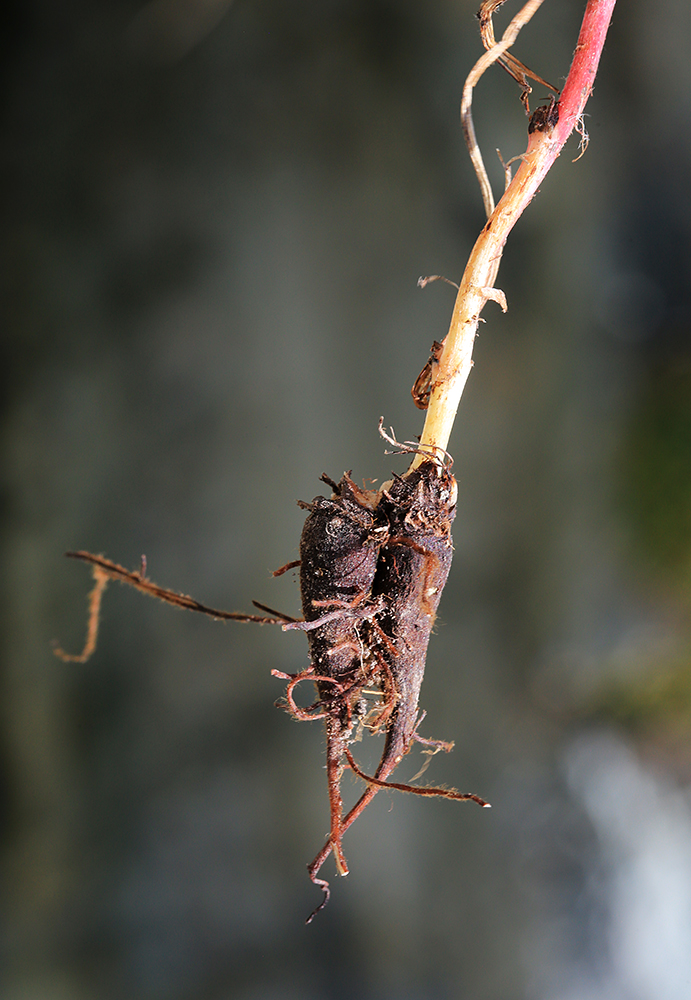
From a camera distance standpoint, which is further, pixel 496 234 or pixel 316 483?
pixel 316 483

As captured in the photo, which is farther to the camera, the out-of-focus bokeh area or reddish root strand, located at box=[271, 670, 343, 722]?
the out-of-focus bokeh area

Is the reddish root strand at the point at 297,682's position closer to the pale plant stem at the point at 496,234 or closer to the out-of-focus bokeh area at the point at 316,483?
the pale plant stem at the point at 496,234

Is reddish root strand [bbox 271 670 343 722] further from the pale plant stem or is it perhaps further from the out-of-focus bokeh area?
the out-of-focus bokeh area

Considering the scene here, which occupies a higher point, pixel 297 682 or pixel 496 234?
pixel 496 234

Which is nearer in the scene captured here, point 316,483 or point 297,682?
point 297,682

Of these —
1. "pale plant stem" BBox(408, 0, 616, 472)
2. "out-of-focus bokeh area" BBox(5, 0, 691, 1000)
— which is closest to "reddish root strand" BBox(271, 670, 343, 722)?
"pale plant stem" BBox(408, 0, 616, 472)

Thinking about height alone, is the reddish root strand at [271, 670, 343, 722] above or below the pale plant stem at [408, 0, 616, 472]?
below

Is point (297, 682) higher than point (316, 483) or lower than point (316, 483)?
lower
